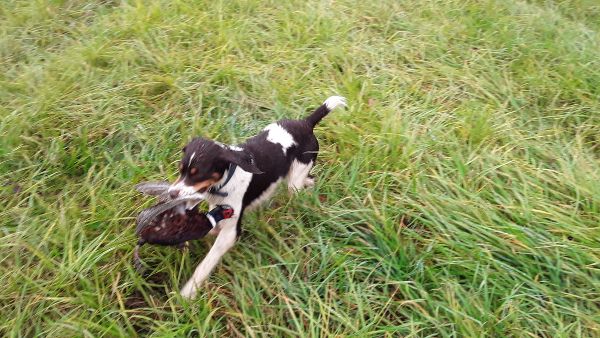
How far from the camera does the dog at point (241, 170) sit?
2.31 metres

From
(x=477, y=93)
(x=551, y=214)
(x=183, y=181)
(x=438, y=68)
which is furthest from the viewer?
(x=438, y=68)

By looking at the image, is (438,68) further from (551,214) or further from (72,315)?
(72,315)

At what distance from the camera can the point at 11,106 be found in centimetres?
343

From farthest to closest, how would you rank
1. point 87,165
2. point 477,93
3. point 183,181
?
point 477,93 → point 87,165 → point 183,181

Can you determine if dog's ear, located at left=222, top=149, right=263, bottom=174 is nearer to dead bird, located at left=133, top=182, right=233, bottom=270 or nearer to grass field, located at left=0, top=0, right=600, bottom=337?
dead bird, located at left=133, top=182, right=233, bottom=270

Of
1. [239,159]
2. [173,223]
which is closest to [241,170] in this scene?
[239,159]

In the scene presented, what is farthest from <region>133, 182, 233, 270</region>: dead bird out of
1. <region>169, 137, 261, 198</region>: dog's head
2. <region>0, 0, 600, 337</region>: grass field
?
<region>0, 0, 600, 337</region>: grass field

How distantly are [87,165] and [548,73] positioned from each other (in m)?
3.70

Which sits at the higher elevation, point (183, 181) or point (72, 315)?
point (183, 181)

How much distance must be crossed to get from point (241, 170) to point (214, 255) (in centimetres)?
49

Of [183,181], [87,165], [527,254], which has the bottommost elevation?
[87,165]

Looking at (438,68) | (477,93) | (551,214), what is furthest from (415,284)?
(438,68)

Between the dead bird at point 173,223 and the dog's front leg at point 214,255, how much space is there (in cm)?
10

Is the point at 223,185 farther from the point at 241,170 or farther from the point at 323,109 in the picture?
the point at 323,109
